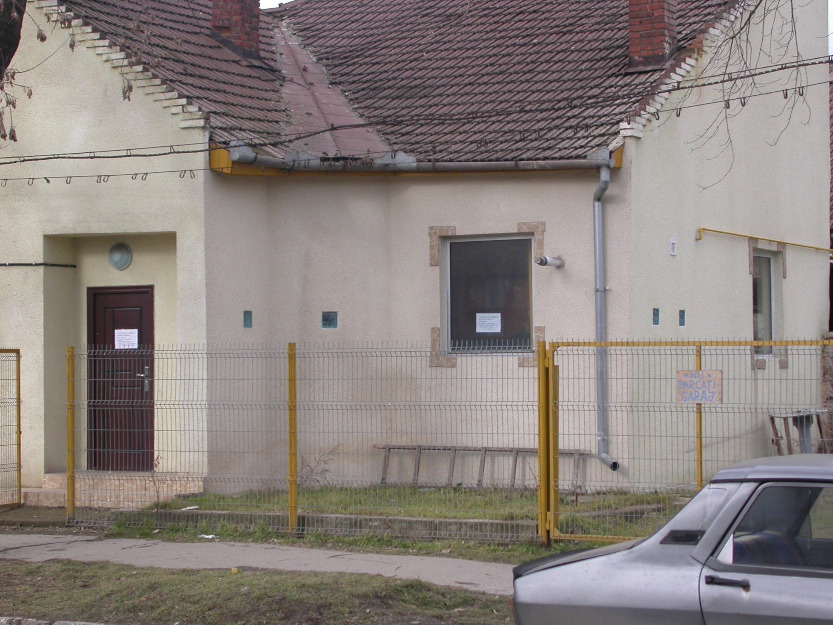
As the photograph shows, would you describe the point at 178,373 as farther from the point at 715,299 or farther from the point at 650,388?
the point at 715,299

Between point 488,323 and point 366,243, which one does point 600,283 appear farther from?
point 366,243

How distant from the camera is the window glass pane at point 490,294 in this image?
1226 centimetres

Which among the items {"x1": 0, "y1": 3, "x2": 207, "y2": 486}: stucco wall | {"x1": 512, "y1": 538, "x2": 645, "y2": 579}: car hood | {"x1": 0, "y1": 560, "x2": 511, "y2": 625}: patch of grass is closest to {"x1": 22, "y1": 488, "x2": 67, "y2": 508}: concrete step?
{"x1": 0, "y1": 3, "x2": 207, "y2": 486}: stucco wall

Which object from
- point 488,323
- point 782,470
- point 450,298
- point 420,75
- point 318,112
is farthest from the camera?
point 420,75

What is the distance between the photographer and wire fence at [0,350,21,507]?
1165cm

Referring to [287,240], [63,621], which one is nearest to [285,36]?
[287,240]

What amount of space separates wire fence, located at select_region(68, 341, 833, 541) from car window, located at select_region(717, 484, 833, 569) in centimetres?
442

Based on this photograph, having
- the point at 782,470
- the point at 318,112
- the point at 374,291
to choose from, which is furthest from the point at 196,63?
the point at 782,470

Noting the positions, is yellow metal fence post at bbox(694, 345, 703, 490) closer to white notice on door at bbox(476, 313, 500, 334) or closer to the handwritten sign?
the handwritten sign

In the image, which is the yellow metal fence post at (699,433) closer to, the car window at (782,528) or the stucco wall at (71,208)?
the car window at (782,528)

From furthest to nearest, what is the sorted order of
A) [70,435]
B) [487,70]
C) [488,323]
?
1. [487,70]
2. [488,323]
3. [70,435]

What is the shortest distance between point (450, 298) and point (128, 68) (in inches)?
184

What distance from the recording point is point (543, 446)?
9.29 meters

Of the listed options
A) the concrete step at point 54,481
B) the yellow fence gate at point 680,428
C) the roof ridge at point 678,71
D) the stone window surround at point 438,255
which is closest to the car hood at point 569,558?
the yellow fence gate at point 680,428
